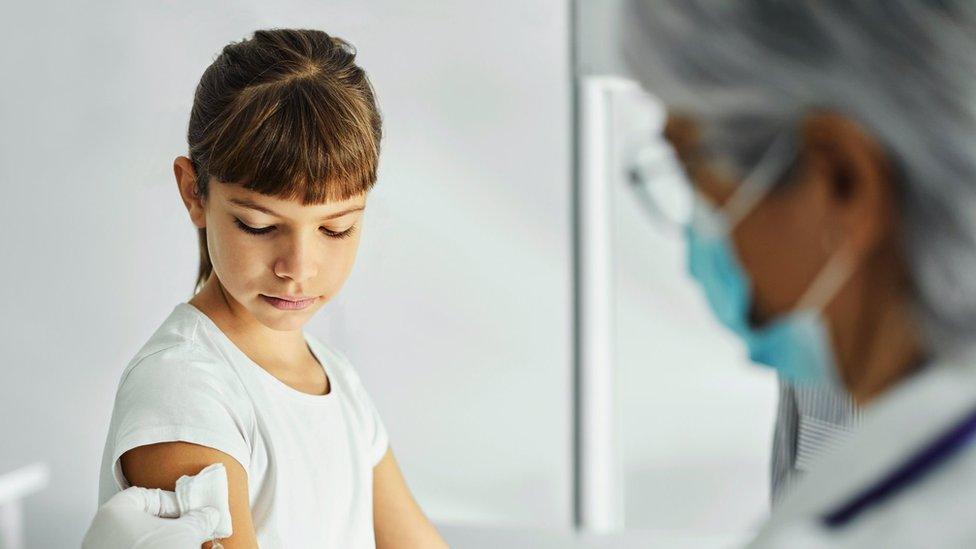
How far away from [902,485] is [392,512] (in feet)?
2.87

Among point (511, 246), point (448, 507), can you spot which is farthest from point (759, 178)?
point (448, 507)

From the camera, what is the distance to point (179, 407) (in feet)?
3.23

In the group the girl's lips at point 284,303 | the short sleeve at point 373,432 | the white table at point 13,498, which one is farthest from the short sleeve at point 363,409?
the white table at point 13,498

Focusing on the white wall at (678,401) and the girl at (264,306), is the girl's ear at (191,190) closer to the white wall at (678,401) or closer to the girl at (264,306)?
the girl at (264,306)

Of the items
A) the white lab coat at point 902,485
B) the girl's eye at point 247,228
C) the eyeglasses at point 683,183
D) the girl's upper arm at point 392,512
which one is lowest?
the girl's upper arm at point 392,512

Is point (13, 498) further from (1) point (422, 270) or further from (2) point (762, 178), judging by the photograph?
(2) point (762, 178)

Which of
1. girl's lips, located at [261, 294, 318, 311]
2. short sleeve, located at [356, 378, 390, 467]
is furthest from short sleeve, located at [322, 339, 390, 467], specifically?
girl's lips, located at [261, 294, 318, 311]

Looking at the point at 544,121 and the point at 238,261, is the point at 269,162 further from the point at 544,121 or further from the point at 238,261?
the point at 544,121

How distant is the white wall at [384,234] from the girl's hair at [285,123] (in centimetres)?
146

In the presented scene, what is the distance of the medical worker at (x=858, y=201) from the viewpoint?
448 mm

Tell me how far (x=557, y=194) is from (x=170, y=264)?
92cm

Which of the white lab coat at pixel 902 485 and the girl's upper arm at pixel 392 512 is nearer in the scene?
the white lab coat at pixel 902 485

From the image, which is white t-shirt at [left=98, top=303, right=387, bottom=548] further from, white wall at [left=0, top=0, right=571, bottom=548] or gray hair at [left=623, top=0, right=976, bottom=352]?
white wall at [left=0, top=0, right=571, bottom=548]

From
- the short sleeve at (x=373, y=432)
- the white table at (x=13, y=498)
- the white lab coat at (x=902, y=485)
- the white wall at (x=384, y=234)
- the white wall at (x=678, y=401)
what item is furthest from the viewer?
the white wall at (x=678, y=401)
